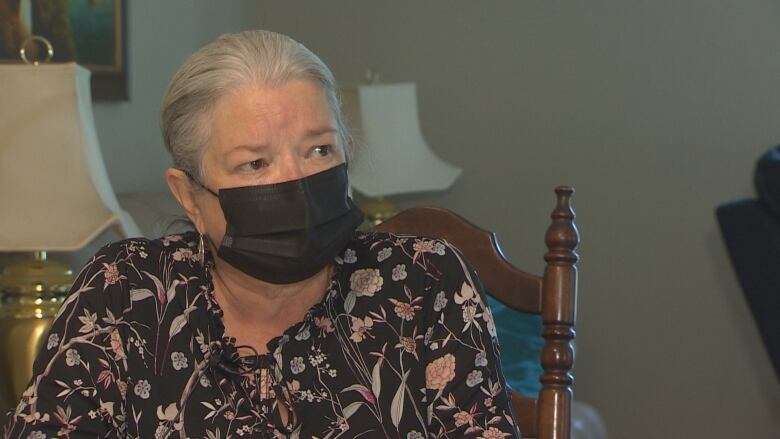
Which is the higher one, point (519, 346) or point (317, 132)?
point (317, 132)

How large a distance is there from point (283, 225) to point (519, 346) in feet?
4.95

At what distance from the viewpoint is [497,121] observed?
146 inches

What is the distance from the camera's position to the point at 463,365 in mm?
1458

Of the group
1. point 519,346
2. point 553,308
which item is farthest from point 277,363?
point 519,346

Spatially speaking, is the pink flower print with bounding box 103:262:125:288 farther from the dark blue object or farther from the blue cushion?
the dark blue object

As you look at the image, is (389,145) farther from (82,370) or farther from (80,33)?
(82,370)

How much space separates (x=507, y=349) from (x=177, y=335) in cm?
147

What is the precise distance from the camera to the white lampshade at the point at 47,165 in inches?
80.3

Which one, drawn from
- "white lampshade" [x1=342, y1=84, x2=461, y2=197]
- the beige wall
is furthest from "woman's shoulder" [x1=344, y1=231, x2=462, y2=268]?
the beige wall

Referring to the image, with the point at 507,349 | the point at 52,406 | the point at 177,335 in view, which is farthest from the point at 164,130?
the point at 507,349

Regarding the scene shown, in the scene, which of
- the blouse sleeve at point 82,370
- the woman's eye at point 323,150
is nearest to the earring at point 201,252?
the blouse sleeve at point 82,370

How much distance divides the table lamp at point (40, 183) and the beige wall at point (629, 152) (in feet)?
5.90

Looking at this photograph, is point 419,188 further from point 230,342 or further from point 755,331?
point 230,342

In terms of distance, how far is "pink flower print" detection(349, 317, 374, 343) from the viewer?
1.51 meters
